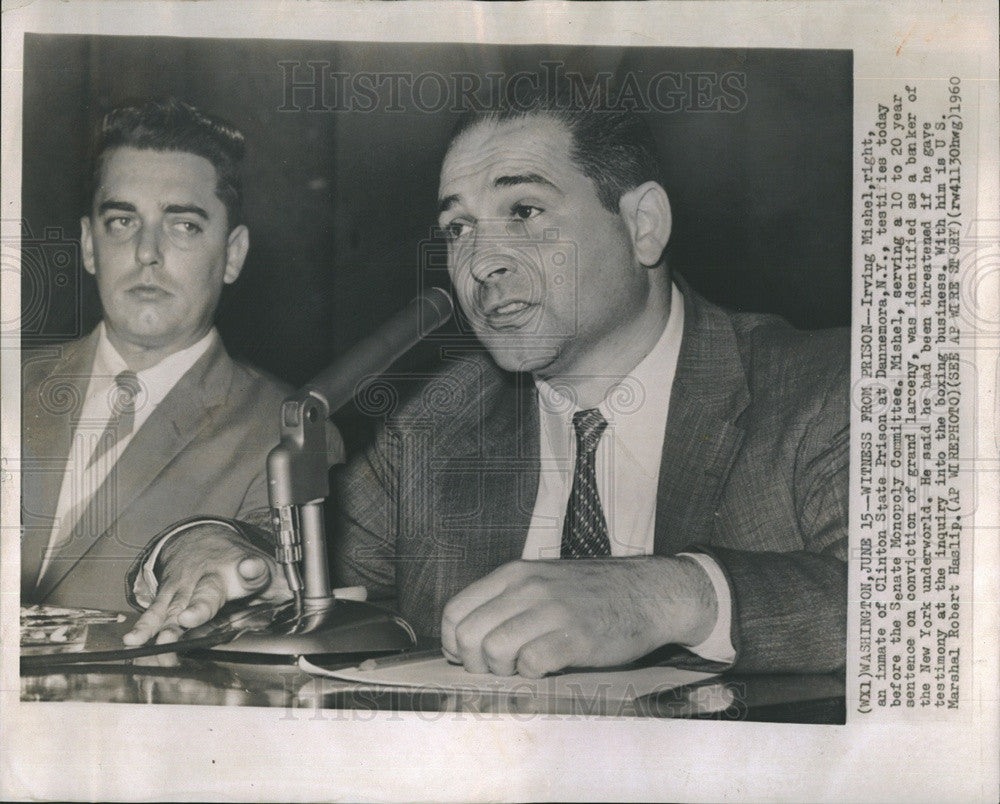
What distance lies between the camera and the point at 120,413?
1.42 metres

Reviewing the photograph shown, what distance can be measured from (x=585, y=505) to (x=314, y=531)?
0.44 meters

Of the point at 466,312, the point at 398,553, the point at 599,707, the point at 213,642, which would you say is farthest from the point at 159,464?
the point at 599,707

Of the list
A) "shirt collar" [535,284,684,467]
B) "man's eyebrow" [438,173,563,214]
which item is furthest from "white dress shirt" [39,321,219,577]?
"shirt collar" [535,284,684,467]

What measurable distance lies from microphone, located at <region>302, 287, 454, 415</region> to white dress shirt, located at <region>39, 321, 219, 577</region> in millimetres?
214

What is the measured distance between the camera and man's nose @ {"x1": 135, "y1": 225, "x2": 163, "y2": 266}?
1409mm

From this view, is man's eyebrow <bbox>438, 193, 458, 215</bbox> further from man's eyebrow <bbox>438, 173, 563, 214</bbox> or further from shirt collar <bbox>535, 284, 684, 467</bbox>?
shirt collar <bbox>535, 284, 684, 467</bbox>

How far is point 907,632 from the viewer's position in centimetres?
136

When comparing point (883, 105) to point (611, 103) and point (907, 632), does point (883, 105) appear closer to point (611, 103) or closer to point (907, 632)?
point (611, 103)

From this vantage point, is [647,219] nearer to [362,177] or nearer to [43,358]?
[362,177]

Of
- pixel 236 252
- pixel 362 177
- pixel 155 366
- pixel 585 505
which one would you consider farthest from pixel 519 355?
pixel 155 366

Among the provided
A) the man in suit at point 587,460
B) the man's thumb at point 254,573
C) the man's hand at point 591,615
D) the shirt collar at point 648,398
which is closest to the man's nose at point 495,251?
the man in suit at point 587,460

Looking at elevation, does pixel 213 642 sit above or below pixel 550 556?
below

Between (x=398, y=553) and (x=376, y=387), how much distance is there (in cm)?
27

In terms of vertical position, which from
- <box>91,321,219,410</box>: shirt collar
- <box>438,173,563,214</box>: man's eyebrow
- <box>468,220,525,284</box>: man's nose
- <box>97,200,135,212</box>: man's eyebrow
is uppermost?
<box>438,173,563,214</box>: man's eyebrow
